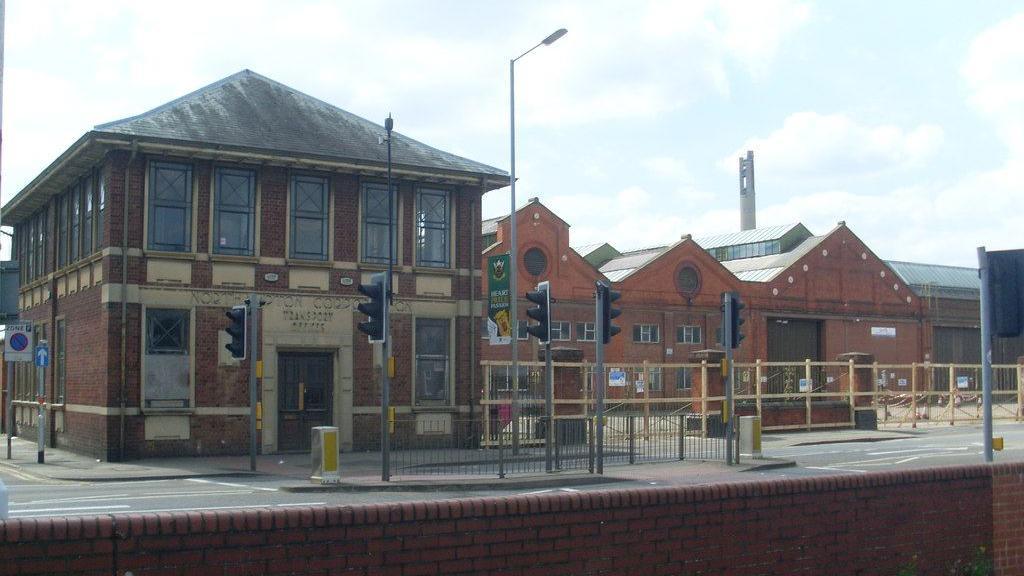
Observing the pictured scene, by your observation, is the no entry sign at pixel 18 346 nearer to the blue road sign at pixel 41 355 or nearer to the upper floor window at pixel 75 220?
the blue road sign at pixel 41 355

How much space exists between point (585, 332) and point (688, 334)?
651 centimetres

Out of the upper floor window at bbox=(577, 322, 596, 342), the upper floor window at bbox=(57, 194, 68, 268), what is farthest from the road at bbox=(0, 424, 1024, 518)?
the upper floor window at bbox=(577, 322, 596, 342)

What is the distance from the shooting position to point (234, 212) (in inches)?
1018

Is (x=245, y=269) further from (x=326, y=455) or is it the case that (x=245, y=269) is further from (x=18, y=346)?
(x=326, y=455)

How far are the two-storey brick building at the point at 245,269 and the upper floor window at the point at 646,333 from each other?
30.8 meters

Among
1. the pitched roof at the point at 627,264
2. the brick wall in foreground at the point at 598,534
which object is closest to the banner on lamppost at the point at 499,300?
the brick wall in foreground at the point at 598,534

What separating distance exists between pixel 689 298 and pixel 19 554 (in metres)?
56.3

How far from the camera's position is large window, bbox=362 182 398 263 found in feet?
89.7

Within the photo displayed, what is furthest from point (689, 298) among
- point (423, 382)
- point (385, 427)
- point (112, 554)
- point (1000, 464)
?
point (112, 554)

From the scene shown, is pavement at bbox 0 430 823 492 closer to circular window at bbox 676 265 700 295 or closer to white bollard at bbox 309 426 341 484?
white bollard at bbox 309 426 341 484

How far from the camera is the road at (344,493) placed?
15453 millimetres

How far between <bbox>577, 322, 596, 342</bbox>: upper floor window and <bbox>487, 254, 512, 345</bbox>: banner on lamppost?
31.3 m

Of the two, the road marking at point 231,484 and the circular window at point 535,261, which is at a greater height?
the circular window at point 535,261

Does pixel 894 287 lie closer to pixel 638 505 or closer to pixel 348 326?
pixel 348 326
